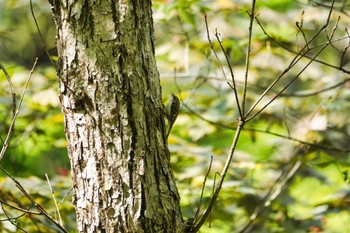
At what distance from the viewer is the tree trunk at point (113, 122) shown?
1.59 metres

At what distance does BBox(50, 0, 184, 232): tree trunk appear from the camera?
1.59 m

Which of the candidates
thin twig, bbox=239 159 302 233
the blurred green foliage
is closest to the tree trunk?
the blurred green foliage

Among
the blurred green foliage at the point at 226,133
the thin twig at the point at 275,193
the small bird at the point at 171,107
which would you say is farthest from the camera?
the thin twig at the point at 275,193

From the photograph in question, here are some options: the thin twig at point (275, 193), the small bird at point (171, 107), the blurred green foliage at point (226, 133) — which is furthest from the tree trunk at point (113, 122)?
the thin twig at point (275, 193)

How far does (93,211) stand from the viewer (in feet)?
5.27

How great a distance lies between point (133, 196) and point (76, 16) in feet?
1.72

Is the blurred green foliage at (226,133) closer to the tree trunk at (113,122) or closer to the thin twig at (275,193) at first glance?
the thin twig at (275,193)

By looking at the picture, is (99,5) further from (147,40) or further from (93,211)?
(93,211)

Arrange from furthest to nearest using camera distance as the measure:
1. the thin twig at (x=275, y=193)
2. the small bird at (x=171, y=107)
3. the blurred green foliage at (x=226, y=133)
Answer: the thin twig at (x=275, y=193), the blurred green foliage at (x=226, y=133), the small bird at (x=171, y=107)

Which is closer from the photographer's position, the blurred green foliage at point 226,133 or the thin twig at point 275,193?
the blurred green foliage at point 226,133

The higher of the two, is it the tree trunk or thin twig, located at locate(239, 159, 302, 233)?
thin twig, located at locate(239, 159, 302, 233)

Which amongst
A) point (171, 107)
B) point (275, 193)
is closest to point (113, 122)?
point (171, 107)

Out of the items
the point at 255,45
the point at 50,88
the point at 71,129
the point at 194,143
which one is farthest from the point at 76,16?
the point at 255,45

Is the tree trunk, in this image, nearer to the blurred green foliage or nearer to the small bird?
the small bird
